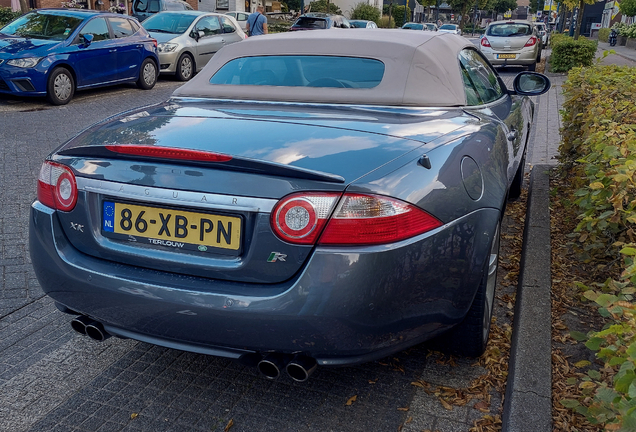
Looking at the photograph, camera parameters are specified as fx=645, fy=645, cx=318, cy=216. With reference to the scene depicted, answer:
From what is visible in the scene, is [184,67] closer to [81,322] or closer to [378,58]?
[378,58]

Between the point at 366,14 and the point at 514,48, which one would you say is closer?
the point at 514,48

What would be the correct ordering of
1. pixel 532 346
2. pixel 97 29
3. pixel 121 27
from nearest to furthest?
1. pixel 532 346
2. pixel 97 29
3. pixel 121 27

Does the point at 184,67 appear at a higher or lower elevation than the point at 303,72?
lower

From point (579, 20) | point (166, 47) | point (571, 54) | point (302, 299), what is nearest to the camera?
point (302, 299)

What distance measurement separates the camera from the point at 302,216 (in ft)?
7.47

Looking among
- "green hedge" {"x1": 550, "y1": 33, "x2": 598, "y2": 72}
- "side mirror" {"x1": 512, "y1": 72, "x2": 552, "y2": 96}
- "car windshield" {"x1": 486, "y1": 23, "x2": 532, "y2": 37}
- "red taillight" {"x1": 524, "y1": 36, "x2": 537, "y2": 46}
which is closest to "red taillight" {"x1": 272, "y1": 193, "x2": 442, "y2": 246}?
"side mirror" {"x1": 512, "y1": 72, "x2": 552, "y2": 96}

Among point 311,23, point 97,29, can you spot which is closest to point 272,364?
point 97,29

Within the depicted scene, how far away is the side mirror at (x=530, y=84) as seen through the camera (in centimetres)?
496

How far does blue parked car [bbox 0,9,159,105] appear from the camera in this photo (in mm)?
10523

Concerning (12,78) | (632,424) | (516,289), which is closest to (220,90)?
(516,289)

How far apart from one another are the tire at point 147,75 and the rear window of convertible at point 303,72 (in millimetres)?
10044

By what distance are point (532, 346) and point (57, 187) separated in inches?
89.3

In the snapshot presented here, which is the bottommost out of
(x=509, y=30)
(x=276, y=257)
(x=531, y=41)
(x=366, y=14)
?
(x=366, y=14)

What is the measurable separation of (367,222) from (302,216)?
233mm
